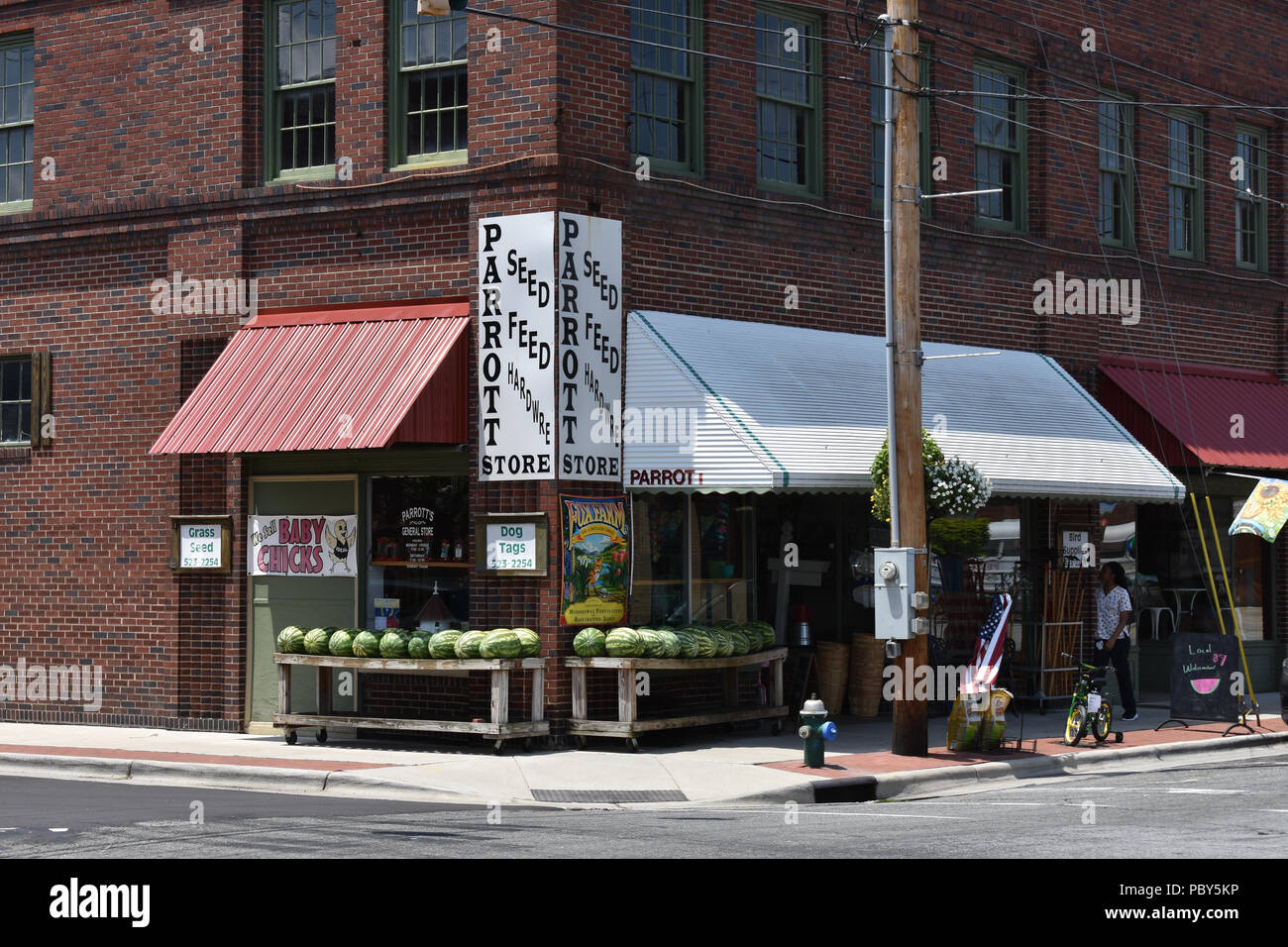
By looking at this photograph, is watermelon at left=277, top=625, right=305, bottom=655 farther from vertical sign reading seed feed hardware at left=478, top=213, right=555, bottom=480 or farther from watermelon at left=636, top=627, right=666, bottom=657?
watermelon at left=636, top=627, right=666, bottom=657

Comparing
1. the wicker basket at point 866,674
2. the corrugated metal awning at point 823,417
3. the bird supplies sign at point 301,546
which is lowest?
the wicker basket at point 866,674

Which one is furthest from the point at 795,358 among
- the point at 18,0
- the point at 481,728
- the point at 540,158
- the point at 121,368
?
the point at 18,0

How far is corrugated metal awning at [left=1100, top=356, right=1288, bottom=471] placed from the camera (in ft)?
71.1

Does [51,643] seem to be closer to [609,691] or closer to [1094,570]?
[609,691]

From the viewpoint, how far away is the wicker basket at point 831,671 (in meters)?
19.0

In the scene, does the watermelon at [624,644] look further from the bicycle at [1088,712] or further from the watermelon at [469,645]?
the bicycle at [1088,712]

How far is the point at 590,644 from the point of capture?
1647 cm

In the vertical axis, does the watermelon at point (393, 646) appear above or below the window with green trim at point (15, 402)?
below

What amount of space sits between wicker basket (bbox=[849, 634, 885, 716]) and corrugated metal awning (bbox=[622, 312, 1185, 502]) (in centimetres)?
227

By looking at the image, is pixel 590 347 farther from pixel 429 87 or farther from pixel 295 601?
pixel 295 601

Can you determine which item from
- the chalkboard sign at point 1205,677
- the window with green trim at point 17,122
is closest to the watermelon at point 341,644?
the window with green trim at point 17,122

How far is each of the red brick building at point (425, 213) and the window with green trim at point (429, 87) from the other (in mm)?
36

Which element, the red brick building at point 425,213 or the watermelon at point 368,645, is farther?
the red brick building at point 425,213

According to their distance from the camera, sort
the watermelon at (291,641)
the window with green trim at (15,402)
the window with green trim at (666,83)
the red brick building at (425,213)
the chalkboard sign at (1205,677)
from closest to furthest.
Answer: the red brick building at (425,213) < the watermelon at (291,641) < the window with green trim at (666,83) < the chalkboard sign at (1205,677) < the window with green trim at (15,402)
